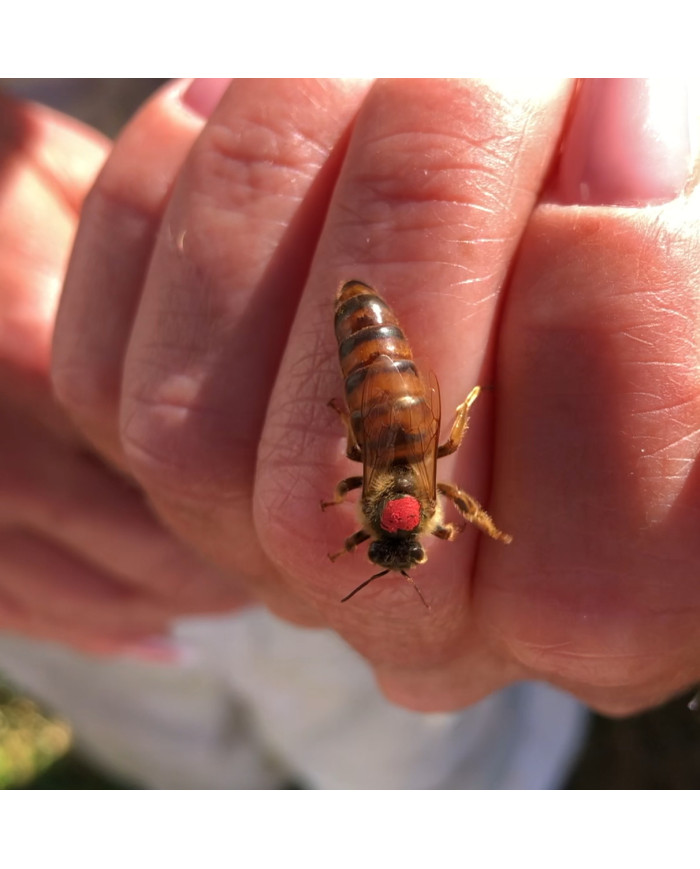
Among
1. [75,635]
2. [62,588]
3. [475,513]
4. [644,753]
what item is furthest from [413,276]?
[644,753]

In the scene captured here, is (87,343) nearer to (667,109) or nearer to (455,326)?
(455,326)

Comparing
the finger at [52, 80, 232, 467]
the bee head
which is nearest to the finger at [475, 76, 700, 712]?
the bee head

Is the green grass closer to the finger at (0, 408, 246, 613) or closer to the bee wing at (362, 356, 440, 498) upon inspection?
the finger at (0, 408, 246, 613)


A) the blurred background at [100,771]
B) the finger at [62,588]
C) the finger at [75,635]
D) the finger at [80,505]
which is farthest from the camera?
the blurred background at [100,771]

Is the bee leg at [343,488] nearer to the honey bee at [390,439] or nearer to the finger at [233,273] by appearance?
the honey bee at [390,439]

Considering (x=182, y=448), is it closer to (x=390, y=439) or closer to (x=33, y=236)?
(x=390, y=439)

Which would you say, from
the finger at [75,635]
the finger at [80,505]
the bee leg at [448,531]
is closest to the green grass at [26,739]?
the finger at [75,635]

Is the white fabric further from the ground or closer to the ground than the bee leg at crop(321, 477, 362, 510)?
closer to the ground
